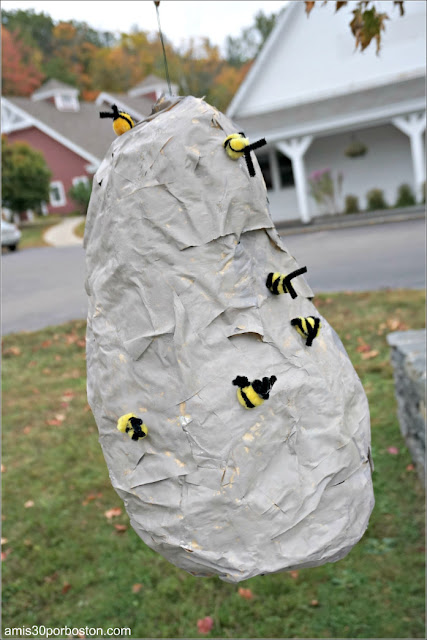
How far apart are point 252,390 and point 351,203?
15.3 m

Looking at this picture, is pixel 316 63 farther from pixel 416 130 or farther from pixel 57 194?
pixel 57 194

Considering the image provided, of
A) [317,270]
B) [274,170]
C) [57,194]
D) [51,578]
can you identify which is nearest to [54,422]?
[51,578]

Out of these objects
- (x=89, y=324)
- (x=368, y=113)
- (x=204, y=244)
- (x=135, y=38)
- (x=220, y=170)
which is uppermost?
(x=135, y=38)

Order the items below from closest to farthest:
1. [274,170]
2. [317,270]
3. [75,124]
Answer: [317,270] < [274,170] < [75,124]

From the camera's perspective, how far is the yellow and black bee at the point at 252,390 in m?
1.45

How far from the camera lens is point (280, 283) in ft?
5.14

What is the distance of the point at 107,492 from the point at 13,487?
80cm

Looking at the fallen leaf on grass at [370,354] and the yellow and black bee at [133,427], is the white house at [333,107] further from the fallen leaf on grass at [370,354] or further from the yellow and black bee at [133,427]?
the yellow and black bee at [133,427]

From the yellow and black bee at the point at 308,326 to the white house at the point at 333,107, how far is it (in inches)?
524

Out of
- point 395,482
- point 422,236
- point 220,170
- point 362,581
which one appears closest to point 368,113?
point 422,236

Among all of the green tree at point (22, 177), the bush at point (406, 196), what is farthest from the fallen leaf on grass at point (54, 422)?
the green tree at point (22, 177)

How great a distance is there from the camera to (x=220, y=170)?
1.50 metres

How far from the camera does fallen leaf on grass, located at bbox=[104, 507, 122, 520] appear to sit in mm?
3969

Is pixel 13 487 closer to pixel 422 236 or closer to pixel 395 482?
pixel 395 482
